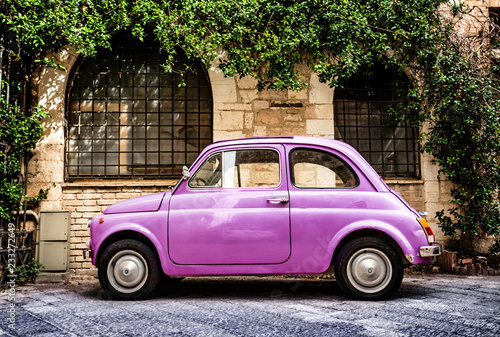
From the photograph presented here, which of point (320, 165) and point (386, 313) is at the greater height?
point (320, 165)

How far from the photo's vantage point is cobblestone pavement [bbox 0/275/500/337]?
3395mm

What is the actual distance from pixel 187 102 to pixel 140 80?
1.01m

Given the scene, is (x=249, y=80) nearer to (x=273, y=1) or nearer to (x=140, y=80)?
(x=273, y=1)

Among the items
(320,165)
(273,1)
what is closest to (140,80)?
(273,1)

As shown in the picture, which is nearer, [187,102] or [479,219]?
Result: [479,219]

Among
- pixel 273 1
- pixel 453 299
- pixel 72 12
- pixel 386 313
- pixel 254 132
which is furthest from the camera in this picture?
pixel 254 132

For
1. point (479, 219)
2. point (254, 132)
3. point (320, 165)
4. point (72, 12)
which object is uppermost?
point (72, 12)

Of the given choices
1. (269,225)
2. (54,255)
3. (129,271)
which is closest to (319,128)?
(269,225)

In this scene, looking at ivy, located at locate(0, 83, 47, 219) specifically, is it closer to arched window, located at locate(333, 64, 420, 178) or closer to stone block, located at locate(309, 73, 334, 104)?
stone block, located at locate(309, 73, 334, 104)

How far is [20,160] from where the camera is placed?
7348 mm

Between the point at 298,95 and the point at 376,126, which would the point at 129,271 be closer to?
the point at 298,95

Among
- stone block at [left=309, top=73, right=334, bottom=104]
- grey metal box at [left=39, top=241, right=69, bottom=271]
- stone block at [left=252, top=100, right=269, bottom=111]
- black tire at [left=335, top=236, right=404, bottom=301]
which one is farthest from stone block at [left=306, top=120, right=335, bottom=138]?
grey metal box at [left=39, top=241, right=69, bottom=271]

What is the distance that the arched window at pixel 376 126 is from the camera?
8.42 m

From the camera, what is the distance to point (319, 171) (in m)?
4.82
